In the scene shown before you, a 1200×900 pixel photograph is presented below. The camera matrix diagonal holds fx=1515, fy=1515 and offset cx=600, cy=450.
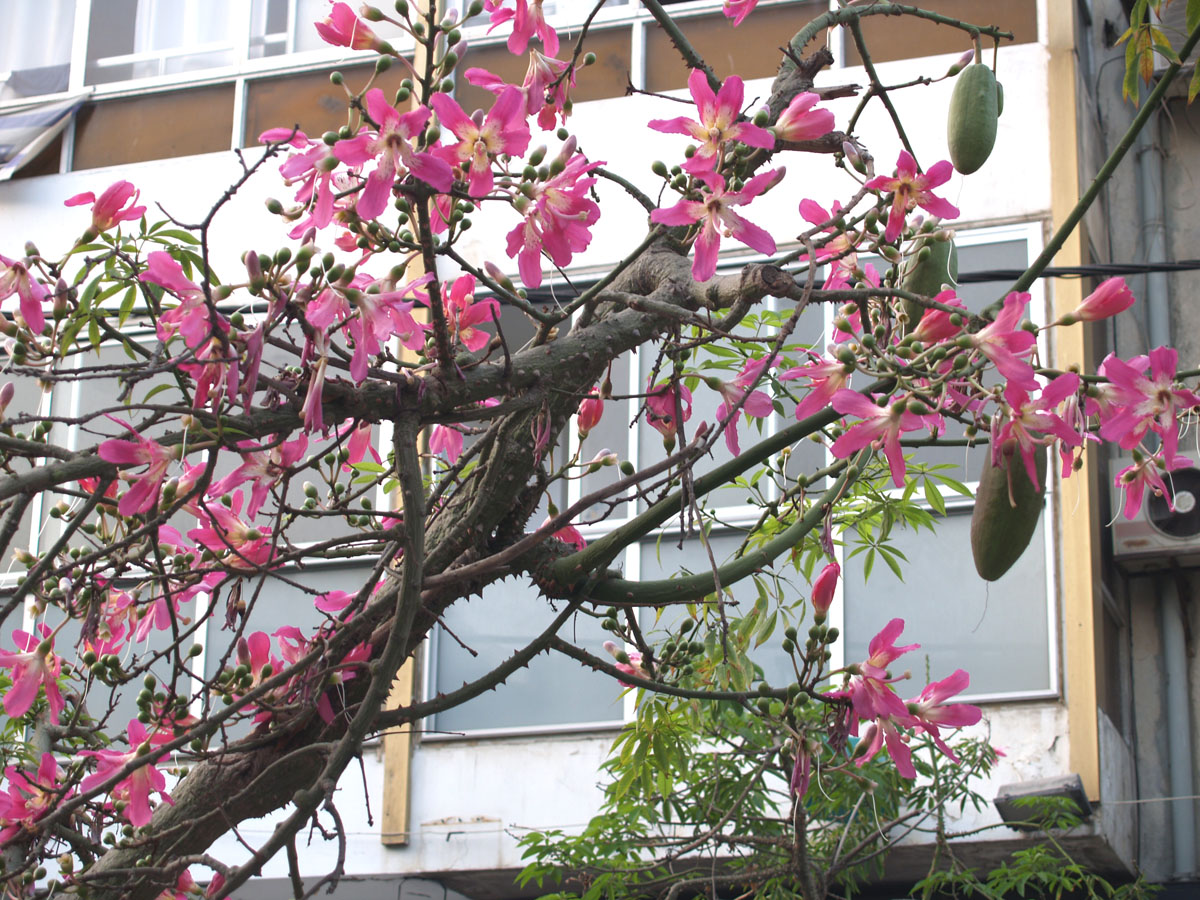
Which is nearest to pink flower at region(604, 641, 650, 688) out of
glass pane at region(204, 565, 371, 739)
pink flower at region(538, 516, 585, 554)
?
pink flower at region(538, 516, 585, 554)

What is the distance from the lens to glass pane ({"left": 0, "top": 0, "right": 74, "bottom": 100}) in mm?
8258

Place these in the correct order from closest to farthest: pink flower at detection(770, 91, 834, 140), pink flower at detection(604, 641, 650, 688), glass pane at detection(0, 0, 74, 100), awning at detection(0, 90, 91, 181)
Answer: pink flower at detection(770, 91, 834, 140) < pink flower at detection(604, 641, 650, 688) < awning at detection(0, 90, 91, 181) < glass pane at detection(0, 0, 74, 100)

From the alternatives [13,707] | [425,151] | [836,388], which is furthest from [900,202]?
[13,707]

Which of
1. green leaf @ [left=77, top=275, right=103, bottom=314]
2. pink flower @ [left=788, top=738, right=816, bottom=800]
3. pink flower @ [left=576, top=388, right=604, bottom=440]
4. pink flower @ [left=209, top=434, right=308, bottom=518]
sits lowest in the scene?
pink flower @ [left=788, top=738, right=816, bottom=800]

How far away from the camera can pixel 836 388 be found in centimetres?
221

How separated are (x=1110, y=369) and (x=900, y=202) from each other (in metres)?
0.46

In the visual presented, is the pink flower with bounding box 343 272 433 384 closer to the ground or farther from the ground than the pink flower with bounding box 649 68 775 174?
closer to the ground

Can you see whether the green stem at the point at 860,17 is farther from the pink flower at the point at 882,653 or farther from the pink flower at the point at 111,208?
the pink flower at the point at 111,208

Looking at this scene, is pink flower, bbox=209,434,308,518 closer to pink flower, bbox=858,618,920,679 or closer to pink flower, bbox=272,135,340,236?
pink flower, bbox=272,135,340,236

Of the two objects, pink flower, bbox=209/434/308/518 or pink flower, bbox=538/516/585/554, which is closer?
pink flower, bbox=209/434/308/518

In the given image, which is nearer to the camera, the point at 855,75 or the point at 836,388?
the point at 836,388

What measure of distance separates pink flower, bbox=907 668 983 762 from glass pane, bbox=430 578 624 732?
3.97m

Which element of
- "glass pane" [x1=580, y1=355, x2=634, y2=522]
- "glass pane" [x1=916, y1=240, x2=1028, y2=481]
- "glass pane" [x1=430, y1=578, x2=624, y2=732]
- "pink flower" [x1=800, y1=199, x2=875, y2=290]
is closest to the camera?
"pink flower" [x1=800, y1=199, x2=875, y2=290]

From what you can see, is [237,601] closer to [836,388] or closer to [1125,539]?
[836,388]
